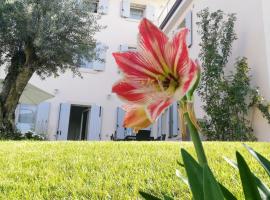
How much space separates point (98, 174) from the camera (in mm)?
3283

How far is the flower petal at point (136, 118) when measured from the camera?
0.63m

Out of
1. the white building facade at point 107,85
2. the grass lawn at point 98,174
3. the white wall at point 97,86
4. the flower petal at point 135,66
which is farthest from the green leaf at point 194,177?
the white wall at point 97,86

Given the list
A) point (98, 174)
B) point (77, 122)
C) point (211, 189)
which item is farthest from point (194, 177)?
point (77, 122)

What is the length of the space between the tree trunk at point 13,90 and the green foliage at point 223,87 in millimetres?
5011

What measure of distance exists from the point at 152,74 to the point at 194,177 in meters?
0.22

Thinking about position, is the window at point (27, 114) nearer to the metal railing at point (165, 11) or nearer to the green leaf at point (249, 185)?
the metal railing at point (165, 11)

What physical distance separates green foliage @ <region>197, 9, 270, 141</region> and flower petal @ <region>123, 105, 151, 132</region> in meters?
8.42

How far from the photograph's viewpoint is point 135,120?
2.12 feet

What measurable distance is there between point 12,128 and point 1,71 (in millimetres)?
5789

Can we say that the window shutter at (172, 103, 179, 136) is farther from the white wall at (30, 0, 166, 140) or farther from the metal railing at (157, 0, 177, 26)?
the metal railing at (157, 0, 177, 26)

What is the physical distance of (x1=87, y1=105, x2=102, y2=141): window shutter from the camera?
16.1 metres

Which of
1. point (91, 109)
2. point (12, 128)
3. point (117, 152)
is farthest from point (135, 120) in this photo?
point (91, 109)

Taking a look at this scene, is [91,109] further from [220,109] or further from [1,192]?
[1,192]

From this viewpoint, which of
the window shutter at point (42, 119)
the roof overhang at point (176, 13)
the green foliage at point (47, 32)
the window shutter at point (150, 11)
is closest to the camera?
the green foliage at point (47, 32)
